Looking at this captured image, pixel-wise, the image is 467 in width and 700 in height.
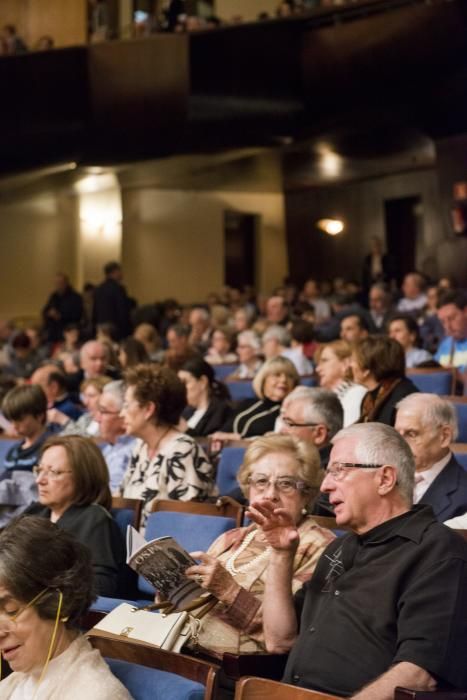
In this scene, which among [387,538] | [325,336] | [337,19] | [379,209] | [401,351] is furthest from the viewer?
[379,209]

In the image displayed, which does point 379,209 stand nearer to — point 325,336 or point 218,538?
point 325,336

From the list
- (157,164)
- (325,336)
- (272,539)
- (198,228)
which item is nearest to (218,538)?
(272,539)

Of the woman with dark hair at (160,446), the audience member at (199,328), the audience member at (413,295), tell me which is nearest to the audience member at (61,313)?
the audience member at (199,328)

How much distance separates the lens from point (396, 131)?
1221 cm

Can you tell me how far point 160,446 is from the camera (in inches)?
169

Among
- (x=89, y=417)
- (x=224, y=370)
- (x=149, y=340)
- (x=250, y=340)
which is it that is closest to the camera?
(x=89, y=417)

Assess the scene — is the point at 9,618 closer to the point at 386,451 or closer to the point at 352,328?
the point at 386,451

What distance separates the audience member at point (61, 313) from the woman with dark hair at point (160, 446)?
8355 mm

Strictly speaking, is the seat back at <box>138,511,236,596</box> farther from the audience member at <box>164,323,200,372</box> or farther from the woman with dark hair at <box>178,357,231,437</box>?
the audience member at <box>164,323,200,372</box>

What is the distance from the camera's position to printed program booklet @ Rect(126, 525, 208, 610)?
2715mm

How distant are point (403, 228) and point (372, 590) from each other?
1385 centimetres

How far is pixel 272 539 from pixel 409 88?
8.69 metres

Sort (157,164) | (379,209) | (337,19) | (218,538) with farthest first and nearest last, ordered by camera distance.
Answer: (379,209), (157,164), (337,19), (218,538)

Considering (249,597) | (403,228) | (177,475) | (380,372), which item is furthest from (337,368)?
(403,228)
